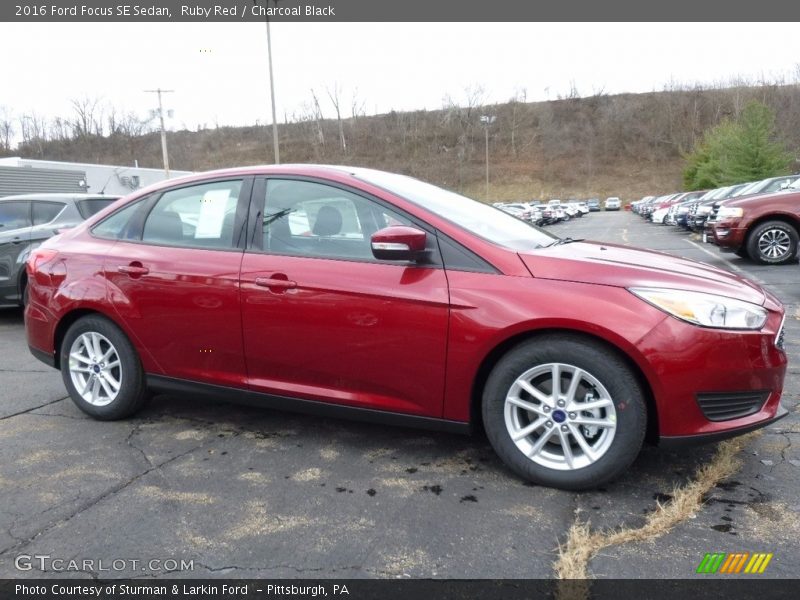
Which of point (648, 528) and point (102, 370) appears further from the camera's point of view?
point (102, 370)

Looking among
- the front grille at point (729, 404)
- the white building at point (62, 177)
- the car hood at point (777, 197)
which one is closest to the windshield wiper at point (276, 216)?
the front grille at point (729, 404)

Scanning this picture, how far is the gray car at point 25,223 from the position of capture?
7.40 metres

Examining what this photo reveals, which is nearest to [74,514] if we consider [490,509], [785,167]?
[490,509]

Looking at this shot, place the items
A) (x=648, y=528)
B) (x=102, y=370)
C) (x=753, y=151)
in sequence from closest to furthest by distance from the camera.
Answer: (x=648, y=528) < (x=102, y=370) < (x=753, y=151)

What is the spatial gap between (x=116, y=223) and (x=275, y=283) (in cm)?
142

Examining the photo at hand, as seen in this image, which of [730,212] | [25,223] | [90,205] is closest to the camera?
[25,223]

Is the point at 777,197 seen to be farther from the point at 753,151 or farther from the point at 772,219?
the point at 753,151

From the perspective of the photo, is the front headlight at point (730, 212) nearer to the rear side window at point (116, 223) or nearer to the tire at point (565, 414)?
the tire at point (565, 414)

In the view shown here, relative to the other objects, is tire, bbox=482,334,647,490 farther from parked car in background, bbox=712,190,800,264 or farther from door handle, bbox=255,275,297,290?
parked car in background, bbox=712,190,800,264

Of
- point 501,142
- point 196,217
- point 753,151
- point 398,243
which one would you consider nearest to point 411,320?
point 398,243

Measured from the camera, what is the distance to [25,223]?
765 cm

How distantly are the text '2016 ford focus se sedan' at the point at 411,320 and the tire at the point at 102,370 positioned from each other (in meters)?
0.01

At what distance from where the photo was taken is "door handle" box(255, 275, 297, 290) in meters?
3.24

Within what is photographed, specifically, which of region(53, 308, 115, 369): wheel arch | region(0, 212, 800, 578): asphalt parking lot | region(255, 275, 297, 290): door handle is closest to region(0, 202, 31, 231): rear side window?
region(53, 308, 115, 369): wheel arch
